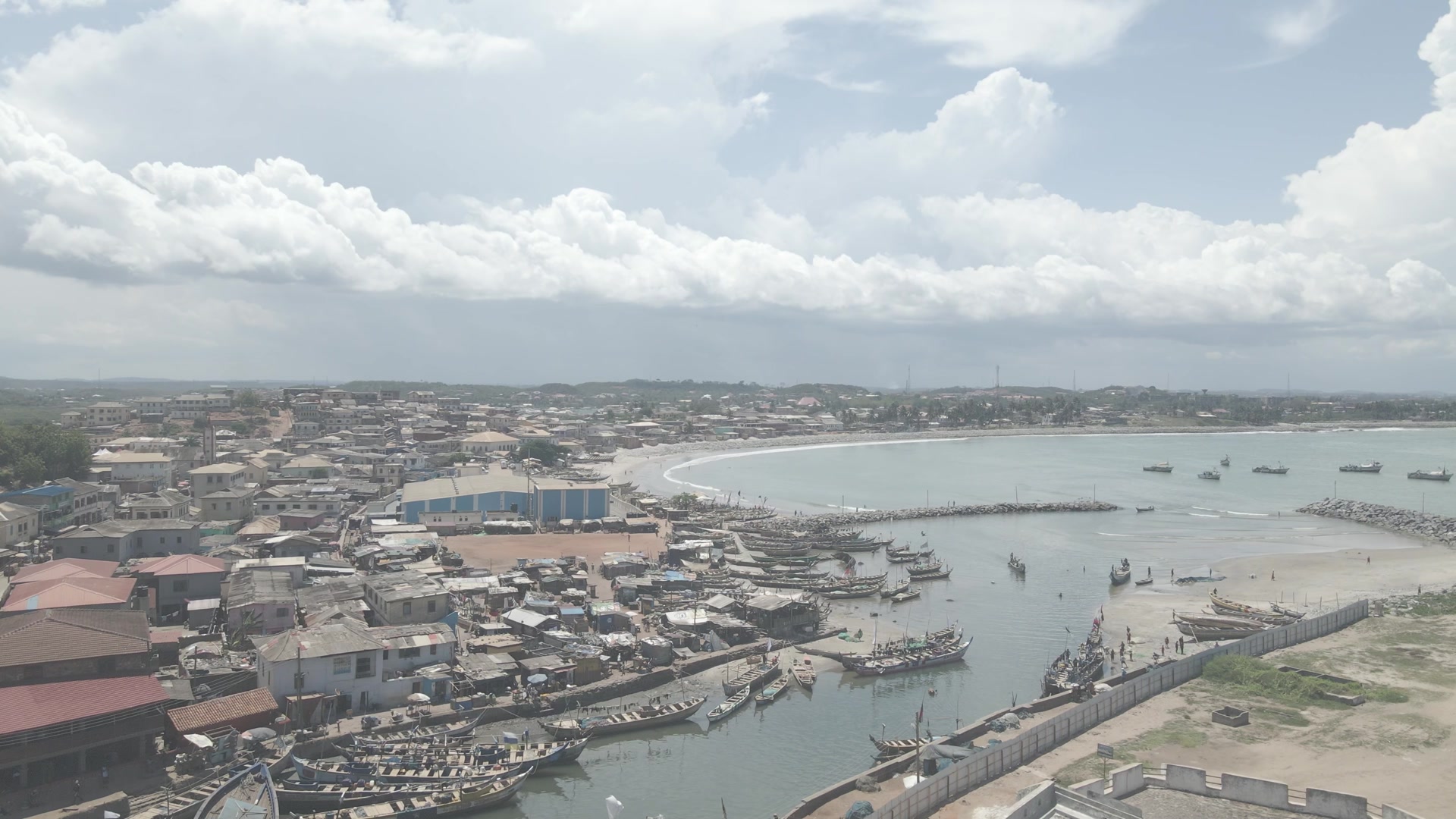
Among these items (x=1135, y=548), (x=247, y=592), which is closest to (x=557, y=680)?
(x=247, y=592)

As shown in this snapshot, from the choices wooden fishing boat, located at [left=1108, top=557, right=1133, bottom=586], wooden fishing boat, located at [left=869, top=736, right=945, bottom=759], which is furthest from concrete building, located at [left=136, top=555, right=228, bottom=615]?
wooden fishing boat, located at [left=1108, top=557, right=1133, bottom=586]

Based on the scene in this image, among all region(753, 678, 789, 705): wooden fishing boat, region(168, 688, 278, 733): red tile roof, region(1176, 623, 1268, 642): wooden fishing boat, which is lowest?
region(753, 678, 789, 705): wooden fishing boat

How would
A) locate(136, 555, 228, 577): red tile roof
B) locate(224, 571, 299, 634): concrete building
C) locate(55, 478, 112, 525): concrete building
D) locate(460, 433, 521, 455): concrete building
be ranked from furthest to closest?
locate(460, 433, 521, 455): concrete building
locate(55, 478, 112, 525): concrete building
locate(136, 555, 228, 577): red tile roof
locate(224, 571, 299, 634): concrete building

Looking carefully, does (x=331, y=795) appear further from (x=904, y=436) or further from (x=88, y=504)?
(x=904, y=436)

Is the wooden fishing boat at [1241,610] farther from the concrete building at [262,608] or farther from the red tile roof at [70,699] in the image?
the red tile roof at [70,699]

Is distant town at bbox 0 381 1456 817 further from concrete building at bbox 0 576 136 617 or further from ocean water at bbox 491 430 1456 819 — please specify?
ocean water at bbox 491 430 1456 819

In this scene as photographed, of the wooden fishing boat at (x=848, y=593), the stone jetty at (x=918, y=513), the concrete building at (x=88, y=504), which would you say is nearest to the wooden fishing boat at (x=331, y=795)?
the wooden fishing boat at (x=848, y=593)
